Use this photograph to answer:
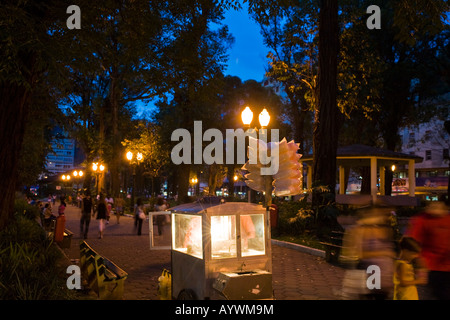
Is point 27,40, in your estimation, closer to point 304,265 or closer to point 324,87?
point 304,265

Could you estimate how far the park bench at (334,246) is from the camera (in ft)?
36.8

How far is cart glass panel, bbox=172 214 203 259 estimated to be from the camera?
6062 mm

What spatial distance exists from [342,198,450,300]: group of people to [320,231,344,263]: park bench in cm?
508

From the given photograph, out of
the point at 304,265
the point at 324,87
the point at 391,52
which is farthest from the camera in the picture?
the point at 391,52

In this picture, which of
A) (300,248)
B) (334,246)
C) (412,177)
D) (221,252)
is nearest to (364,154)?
(412,177)

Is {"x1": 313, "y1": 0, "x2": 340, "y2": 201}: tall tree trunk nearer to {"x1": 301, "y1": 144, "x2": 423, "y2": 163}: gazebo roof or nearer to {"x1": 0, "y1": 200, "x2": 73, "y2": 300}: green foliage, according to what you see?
{"x1": 301, "y1": 144, "x2": 423, "y2": 163}: gazebo roof

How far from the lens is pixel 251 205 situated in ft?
20.7

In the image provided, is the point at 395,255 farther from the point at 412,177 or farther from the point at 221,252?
the point at 412,177

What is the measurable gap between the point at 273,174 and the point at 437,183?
49879mm

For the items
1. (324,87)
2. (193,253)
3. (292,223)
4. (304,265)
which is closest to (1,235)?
(193,253)

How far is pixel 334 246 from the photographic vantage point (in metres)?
11.3

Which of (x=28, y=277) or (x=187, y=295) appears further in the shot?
(x=28, y=277)

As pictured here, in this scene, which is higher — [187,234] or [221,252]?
[187,234]

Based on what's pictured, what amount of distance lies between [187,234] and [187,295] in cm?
92
